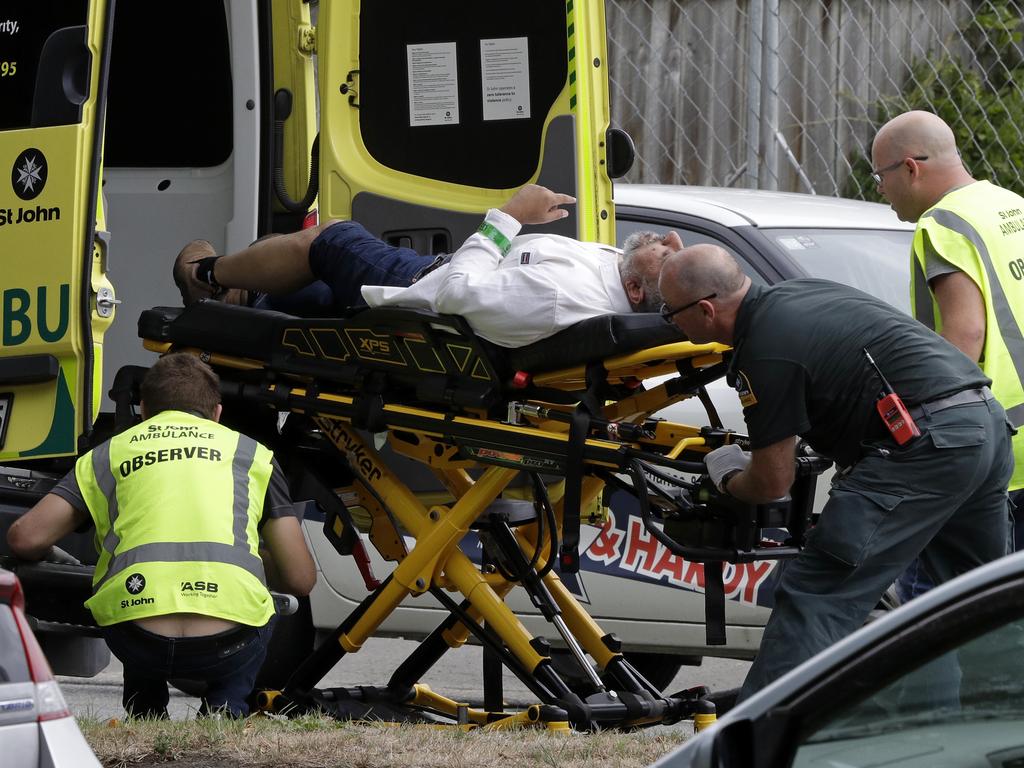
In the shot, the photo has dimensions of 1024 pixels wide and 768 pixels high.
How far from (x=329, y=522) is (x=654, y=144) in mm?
4175

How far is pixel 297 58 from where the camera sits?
23.4 ft

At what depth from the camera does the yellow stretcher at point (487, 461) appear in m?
4.77

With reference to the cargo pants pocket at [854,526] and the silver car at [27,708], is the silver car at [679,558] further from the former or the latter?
the silver car at [27,708]

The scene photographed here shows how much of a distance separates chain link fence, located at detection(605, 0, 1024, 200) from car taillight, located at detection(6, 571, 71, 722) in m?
6.35

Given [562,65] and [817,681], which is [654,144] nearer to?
[562,65]

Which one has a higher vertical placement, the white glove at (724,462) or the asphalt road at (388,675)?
the white glove at (724,462)

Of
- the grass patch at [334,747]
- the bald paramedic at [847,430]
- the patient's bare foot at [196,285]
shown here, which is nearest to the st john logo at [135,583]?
the grass patch at [334,747]

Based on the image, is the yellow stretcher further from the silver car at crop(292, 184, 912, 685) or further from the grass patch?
the silver car at crop(292, 184, 912, 685)

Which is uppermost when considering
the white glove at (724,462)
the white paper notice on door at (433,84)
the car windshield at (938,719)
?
the white paper notice on door at (433,84)

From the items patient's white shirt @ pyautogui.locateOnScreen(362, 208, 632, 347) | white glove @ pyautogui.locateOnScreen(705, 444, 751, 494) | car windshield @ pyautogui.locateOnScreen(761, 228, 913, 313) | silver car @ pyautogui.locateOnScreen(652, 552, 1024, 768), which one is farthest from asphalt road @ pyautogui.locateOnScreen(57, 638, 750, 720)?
silver car @ pyautogui.locateOnScreen(652, 552, 1024, 768)

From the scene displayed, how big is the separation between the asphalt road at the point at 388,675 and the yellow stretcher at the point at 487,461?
1157 millimetres

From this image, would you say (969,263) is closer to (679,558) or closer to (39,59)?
(679,558)

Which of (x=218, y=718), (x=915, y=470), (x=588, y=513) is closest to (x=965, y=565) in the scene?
(x=915, y=470)

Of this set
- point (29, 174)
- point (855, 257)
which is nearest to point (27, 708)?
point (29, 174)
